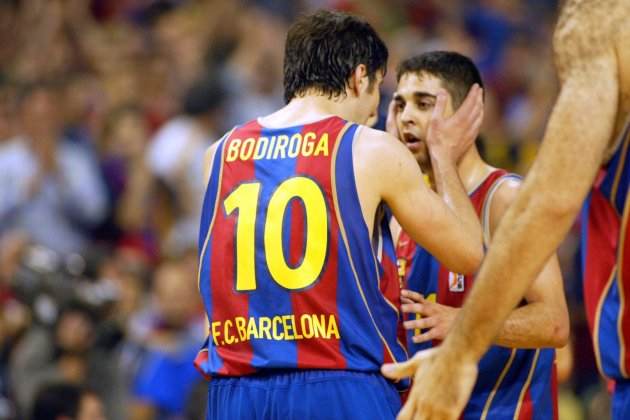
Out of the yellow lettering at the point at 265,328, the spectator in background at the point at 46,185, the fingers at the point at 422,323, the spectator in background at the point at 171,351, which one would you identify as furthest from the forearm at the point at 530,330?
the spectator in background at the point at 46,185

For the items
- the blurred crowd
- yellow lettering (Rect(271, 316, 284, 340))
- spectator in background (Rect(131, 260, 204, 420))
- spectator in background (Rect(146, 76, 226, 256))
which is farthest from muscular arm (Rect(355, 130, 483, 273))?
spectator in background (Rect(146, 76, 226, 256))

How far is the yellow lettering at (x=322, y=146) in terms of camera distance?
5.01 metres

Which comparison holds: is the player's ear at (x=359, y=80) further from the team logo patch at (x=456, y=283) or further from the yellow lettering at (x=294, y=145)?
the team logo patch at (x=456, y=283)

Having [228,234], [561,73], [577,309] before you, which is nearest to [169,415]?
[577,309]

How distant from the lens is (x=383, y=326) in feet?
16.6

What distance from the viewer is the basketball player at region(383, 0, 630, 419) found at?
352 centimetres

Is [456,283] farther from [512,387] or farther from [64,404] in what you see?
[64,404]

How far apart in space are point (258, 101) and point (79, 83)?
1.95 meters

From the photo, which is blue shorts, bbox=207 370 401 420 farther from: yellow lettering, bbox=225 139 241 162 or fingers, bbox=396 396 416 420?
fingers, bbox=396 396 416 420

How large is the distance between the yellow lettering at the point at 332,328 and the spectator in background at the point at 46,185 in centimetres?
679

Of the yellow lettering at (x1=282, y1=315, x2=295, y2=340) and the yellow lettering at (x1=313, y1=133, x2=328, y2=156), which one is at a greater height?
the yellow lettering at (x1=313, y1=133, x2=328, y2=156)

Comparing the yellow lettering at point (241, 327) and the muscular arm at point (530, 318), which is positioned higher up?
the yellow lettering at point (241, 327)

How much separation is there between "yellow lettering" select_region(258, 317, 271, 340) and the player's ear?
1.02 metres

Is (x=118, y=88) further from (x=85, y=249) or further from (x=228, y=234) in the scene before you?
(x=228, y=234)
